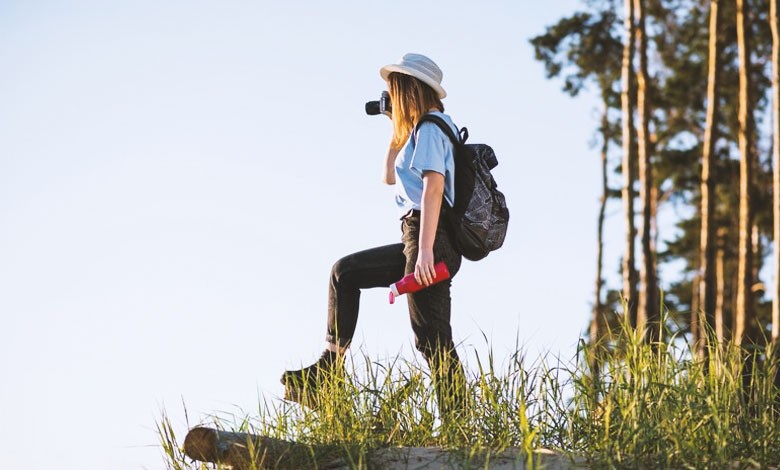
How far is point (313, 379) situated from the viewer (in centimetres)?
493

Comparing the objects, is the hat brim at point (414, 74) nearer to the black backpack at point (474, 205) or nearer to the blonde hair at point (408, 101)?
the blonde hair at point (408, 101)

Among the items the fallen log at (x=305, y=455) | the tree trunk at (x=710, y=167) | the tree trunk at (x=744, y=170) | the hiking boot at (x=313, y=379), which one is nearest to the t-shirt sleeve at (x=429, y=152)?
the hiking boot at (x=313, y=379)

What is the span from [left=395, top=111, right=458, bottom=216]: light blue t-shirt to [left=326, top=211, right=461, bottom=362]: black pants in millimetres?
111

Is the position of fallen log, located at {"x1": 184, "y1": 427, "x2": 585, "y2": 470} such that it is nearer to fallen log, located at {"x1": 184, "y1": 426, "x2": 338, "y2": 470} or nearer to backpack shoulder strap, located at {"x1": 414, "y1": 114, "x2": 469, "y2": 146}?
fallen log, located at {"x1": 184, "y1": 426, "x2": 338, "y2": 470}

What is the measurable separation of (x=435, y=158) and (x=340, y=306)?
82 centimetres

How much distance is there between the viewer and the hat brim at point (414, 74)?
503 centimetres

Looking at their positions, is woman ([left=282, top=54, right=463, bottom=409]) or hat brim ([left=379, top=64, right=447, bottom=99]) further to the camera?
hat brim ([left=379, top=64, right=447, bottom=99])

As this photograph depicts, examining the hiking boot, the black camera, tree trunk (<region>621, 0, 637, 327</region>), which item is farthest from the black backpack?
tree trunk (<region>621, 0, 637, 327</region>)

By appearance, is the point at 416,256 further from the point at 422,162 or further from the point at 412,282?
the point at 422,162

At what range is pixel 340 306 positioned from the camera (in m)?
5.00

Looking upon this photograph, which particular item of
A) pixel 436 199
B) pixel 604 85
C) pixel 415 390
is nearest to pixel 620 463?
pixel 415 390

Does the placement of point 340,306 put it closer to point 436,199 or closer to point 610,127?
point 436,199

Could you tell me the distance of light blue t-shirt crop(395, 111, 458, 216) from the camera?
477 cm

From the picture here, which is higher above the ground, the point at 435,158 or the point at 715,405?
the point at 435,158
